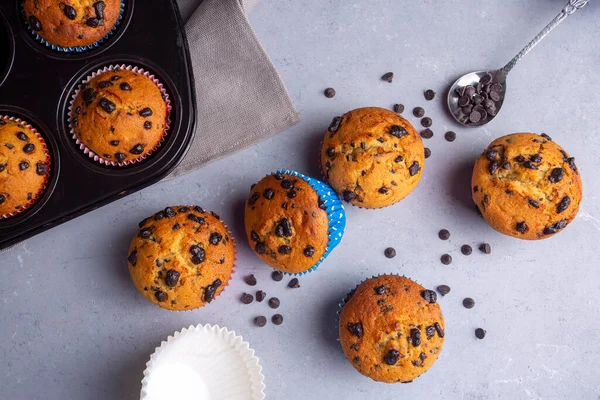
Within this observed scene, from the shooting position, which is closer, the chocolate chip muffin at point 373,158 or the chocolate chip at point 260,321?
the chocolate chip muffin at point 373,158

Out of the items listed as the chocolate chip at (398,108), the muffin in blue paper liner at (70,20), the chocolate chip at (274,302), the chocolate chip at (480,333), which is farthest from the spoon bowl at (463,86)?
the muffin in blue paper liner at (70,20)

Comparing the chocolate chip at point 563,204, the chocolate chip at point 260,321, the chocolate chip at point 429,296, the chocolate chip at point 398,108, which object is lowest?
the chocolate chip at point 260,321

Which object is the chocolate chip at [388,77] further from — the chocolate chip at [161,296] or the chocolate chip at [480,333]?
the chocolate chip at [161,296]

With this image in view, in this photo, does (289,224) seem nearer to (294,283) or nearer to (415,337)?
(294,283)

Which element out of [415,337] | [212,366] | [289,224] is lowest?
[212,366]

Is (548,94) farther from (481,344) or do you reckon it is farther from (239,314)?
(239,314)

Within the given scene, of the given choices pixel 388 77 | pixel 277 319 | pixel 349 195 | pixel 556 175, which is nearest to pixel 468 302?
pixel 556 175

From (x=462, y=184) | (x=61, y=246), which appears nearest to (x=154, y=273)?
(x=61, y=246)
